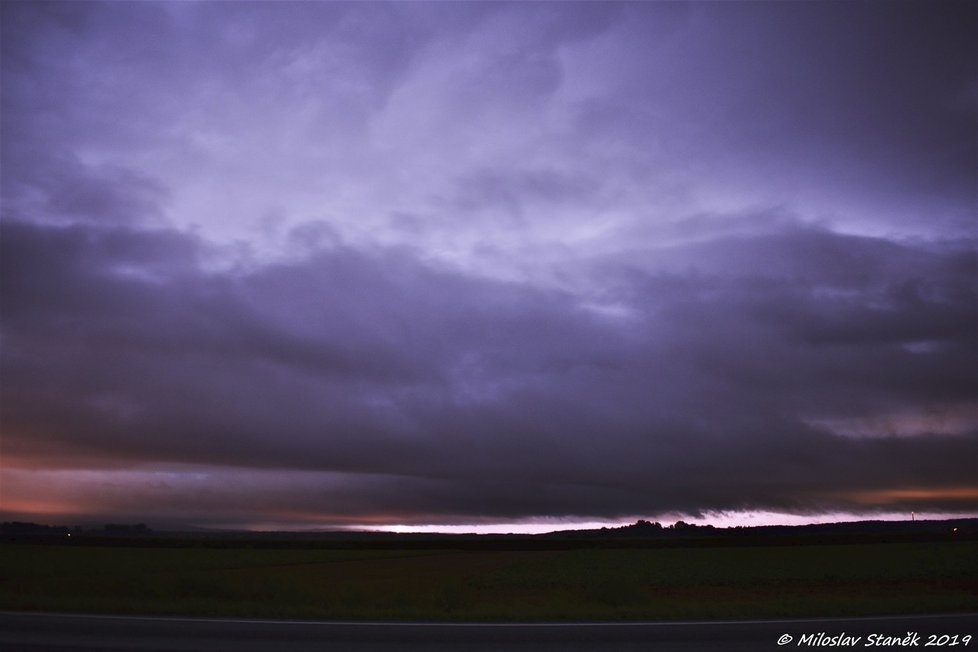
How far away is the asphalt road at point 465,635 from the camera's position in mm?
14148

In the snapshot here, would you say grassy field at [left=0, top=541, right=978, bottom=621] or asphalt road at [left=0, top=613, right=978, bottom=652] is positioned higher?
asphalt road at [left=0, top=613, right=978, bottom=652]

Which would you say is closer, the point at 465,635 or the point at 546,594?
the point at 465,635

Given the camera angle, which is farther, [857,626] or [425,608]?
[425,608]

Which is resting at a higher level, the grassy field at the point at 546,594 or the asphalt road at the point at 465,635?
the asphalt road at the point at 465,635

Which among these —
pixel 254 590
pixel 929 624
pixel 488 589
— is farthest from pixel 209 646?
pixel 488 589

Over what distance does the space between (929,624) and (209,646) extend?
1565 cm

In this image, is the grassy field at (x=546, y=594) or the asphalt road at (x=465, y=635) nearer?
the asphalt road at (x=465, y=635)

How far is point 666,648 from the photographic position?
14.0m

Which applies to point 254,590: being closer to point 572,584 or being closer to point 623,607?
point 623,607

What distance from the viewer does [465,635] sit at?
15.8m

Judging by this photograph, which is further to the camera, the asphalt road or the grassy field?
the grassy field

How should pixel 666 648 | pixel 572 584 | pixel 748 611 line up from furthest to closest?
1. pixel 572 584
2. pixel 748 611
3. pixel 666 648

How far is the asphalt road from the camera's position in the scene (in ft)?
46.4

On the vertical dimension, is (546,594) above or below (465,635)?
below
